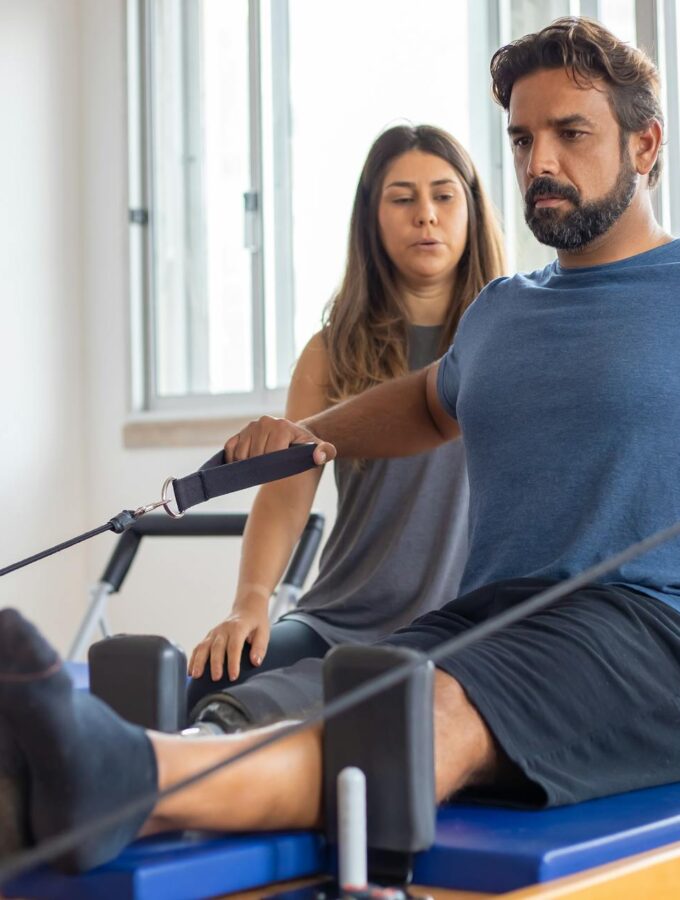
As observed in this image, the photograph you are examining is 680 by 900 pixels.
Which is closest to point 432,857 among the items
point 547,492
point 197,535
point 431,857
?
point 431,857

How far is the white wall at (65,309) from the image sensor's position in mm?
4742

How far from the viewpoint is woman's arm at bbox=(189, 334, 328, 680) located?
1.96 metres

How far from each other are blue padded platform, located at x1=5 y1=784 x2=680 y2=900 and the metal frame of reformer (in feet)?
4.44

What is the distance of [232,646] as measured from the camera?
195 centimetres

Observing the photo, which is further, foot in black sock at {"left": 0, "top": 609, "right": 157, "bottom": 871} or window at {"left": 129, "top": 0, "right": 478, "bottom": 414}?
window at {"left": 129, "top": 0, "right": 478, "bottom": 414}

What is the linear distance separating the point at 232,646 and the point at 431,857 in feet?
2.55

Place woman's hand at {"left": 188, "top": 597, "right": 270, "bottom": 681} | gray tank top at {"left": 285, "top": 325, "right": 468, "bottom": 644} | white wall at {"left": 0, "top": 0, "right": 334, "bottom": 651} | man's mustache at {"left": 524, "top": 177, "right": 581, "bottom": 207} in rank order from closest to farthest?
man's mustache at {"left": 524, "top": 177, "right": 581, "bottom": 207} → woman's hand at {"left": 188, "top": 597, "right": 270, "bottom": 681} → gray tank top at {"left": 285, "top": 325, "right": 468, "bottom": 644} → white wall at {"left": 0, "top": 0, "right": 334, "bottom": 651}

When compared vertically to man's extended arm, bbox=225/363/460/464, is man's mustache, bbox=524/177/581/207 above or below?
above

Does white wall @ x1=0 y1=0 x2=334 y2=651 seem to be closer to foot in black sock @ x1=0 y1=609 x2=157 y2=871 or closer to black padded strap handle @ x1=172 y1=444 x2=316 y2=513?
black padded strap handle @ x1=172 y1=444 x2=316 y2=513

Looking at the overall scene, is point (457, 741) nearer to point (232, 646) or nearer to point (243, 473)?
point (243, 473)

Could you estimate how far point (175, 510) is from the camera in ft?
5.74

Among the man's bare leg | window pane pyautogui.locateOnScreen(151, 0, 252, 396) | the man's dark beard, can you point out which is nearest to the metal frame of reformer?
the man's dark beard

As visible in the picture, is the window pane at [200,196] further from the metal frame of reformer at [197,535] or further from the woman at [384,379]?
the woman at [384,379]

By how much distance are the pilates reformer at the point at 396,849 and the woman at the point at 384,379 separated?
81cm
